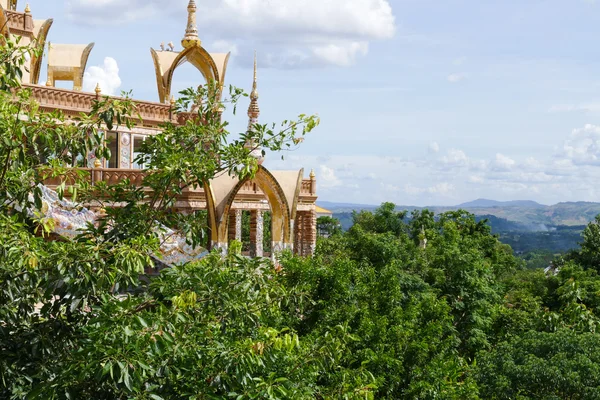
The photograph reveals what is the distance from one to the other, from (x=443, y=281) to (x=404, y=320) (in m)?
5.36

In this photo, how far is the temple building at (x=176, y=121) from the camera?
2314 cm

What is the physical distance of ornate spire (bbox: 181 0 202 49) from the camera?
2703 cm

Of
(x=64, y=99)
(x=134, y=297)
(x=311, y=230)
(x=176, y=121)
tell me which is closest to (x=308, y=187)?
(x=311, y=230)

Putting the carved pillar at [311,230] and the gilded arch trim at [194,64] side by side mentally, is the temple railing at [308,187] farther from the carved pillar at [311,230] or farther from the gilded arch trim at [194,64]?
the gilded arch trim at [194,64]

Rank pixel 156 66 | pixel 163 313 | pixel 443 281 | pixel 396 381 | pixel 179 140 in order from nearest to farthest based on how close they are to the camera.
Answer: pixel 163 313, pixel 179 140, pixel 396 381, pixel 443 281, pixel 156 66

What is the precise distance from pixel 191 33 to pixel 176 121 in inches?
144

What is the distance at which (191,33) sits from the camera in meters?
27.2

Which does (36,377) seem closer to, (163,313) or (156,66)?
(163,313)

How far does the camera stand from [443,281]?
22.1m

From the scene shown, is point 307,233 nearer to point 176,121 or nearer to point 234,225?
point 234,225

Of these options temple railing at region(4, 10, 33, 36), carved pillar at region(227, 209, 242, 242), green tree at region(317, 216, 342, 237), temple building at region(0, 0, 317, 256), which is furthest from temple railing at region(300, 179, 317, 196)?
green tree at region(317, 216, 342, 237)

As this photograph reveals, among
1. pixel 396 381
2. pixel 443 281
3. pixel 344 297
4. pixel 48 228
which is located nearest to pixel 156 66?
pixel 443 281

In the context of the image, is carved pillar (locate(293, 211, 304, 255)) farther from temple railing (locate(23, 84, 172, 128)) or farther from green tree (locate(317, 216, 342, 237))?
green tree (locate(317, 216, 342, 237))

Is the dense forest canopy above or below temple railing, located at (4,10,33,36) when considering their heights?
below
